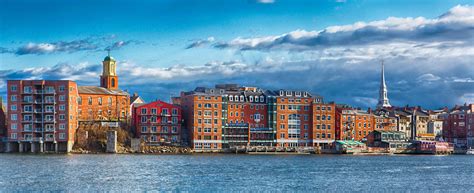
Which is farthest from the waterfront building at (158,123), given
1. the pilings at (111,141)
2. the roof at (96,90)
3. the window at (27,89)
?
the window at (27,89)

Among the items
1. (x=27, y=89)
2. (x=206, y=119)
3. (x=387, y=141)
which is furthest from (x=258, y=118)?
(x=27, y=89)

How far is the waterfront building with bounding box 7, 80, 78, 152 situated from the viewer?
4993 inches

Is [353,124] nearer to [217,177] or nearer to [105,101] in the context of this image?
[105,101]

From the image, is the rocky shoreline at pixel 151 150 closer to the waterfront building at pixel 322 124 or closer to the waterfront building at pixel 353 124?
the waterfront building at pixel 322 124

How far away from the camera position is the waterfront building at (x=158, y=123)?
442ft

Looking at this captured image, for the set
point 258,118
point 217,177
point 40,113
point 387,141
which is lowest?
point 217,177

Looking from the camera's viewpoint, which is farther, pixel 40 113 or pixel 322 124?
pixel 322 124

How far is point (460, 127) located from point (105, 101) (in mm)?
80219

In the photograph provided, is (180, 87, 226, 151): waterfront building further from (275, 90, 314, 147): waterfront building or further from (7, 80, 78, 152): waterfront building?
(7, 80, 78, 152): waterfront building

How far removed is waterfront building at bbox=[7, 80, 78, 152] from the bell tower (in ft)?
82.4

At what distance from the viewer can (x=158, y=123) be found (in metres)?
135

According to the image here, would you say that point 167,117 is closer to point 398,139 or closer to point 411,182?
point 398,139

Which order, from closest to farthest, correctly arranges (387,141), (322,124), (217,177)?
(217,177)
(322,124)
(387,141)

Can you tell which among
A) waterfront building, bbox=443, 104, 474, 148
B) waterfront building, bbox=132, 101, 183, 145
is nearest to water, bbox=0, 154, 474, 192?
waterfront building, bbox=132, 101, 183, 145
